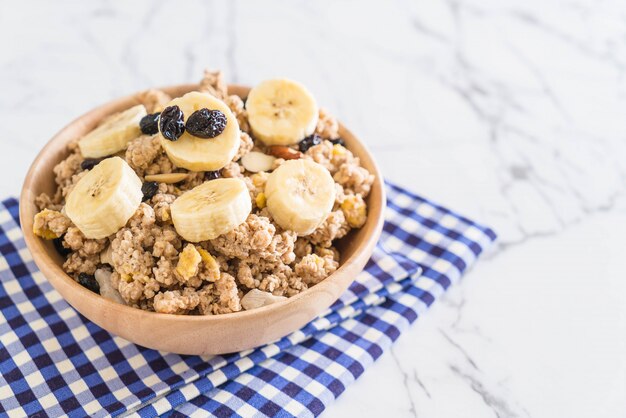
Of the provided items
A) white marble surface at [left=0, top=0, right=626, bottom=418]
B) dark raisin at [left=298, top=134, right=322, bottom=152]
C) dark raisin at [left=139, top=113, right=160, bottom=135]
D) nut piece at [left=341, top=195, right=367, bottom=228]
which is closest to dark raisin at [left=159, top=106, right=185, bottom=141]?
dark raisin at [left=139, top=113, right=160, bottom=135]

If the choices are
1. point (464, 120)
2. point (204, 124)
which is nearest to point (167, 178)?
point (204, 124)

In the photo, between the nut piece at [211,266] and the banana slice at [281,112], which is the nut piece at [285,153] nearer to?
the banana slice at [281,112]

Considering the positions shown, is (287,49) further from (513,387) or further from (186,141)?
(513,387)

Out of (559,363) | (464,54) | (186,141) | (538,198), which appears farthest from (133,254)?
(464,54)

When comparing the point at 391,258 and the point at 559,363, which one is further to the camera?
the point at 391,258

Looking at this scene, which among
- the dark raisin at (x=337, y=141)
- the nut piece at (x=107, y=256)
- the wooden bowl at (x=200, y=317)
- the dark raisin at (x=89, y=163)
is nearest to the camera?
the wooden bowl at (x=200, y=317)

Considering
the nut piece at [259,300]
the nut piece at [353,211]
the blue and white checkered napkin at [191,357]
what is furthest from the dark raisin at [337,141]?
the nut piece at [259,300]

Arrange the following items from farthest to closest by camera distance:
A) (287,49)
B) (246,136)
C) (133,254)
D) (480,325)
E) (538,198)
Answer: (287,49) → (538,198) → (480,325) → (246,136) → (133,254)

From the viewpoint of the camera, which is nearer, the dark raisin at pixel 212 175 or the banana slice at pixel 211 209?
the banana slice at pixel 211 209
